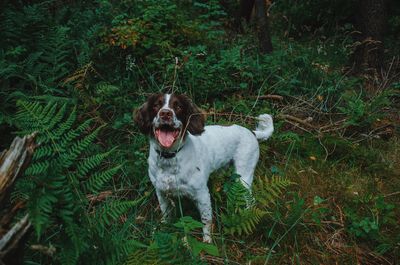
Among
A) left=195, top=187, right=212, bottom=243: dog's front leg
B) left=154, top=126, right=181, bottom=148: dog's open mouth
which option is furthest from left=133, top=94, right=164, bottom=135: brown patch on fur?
left=195, top=187, right=212, bottom=243: dog's front leg

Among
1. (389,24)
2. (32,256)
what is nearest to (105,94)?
(32,256)

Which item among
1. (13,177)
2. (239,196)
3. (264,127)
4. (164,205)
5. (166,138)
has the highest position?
(13,177)

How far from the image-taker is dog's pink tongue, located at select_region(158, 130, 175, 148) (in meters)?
3.12

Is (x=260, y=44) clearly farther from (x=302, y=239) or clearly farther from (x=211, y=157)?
(x=302, y=239)

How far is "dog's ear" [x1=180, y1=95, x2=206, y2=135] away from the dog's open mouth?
0.12 meters

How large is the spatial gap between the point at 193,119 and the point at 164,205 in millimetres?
758

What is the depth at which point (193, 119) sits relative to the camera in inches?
131

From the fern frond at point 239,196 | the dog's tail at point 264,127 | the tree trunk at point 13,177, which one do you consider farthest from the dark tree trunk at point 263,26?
the tree trunk at point 13,177

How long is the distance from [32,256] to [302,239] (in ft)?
6.32

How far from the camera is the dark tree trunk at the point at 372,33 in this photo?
645 centimetres

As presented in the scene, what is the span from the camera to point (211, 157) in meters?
3.57

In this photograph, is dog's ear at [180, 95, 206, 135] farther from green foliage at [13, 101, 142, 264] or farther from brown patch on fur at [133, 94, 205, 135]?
green foliage at [13, 101, 142, 264]

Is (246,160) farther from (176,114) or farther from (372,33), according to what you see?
(372,33)

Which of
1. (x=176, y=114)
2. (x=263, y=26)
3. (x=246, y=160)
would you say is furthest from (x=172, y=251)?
(x=263, y=26)
